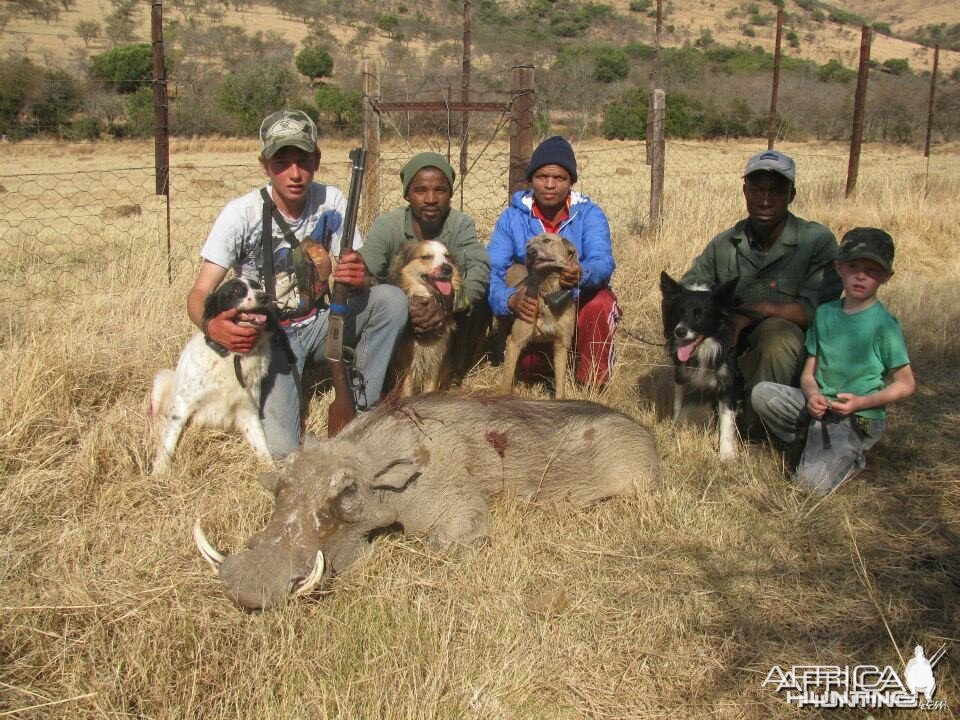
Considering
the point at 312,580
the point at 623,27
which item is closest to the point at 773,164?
Result: the point at 312,580

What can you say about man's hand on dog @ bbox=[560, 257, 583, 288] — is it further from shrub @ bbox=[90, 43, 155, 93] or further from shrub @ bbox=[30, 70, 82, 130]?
shrub @ bbox=[90, 43, 155, 93]

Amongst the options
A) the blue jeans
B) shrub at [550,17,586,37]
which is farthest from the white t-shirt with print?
shrub at [550,17,586,37]

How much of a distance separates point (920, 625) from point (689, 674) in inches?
41.4

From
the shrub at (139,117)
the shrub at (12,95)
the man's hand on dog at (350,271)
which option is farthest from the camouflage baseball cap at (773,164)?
the shrub at (139,117)

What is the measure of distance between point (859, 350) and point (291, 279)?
3338mm

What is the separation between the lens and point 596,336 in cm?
581

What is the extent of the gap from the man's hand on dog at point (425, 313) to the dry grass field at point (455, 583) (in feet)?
3.02

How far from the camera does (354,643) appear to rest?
9.90ft

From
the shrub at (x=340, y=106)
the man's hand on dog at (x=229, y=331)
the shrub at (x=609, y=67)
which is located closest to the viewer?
the man's hand on dog at (x=229, y=331)

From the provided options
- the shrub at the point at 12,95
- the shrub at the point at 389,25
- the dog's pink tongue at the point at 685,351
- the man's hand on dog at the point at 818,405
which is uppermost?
the shrub at the point at 389,25

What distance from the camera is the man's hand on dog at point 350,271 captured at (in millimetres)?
4535

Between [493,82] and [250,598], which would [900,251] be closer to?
[250,598]

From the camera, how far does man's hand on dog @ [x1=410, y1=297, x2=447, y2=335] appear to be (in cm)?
527

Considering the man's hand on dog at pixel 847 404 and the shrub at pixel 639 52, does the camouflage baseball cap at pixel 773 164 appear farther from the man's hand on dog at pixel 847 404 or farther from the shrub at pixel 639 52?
the shrub at pixel 639 52
